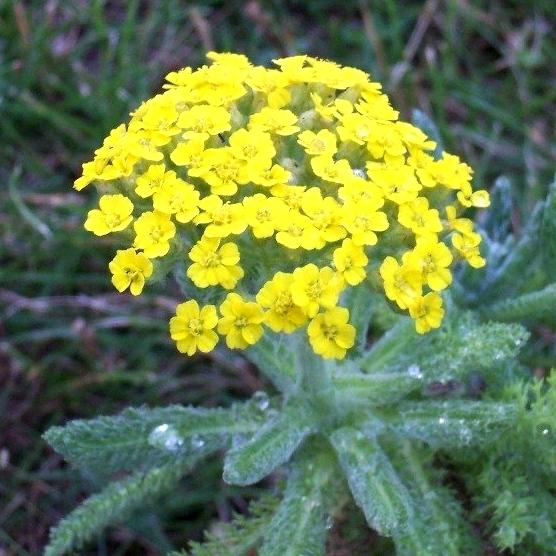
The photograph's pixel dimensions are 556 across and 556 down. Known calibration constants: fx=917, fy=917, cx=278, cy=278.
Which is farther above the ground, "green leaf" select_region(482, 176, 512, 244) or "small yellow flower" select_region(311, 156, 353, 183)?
"small yellow flower" select_region(311, 156, 353, 183)

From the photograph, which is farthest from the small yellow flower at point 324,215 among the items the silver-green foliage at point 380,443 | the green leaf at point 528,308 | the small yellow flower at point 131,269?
the green leaf at point 528,308

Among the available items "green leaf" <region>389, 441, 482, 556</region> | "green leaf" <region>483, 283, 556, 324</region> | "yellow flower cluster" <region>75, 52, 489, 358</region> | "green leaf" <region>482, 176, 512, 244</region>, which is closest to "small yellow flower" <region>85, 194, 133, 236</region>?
"yellow flower cluster" <region>75, 52, 489, 358</region>

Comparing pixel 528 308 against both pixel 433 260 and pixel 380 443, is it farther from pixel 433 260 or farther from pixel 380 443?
pixel 433 260

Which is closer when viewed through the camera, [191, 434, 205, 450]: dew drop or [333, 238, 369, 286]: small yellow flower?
[333, 238, 369, 286]: small yellow flower

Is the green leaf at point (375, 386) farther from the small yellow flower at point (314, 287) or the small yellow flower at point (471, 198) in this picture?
the small yellow flower at point (314, 287)

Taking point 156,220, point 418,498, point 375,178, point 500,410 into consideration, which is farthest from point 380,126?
point 418,498

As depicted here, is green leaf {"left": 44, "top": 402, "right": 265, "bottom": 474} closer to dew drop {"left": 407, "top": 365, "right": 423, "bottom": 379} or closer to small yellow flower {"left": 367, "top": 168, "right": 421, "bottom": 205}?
dew drop {"left": 407, "top": 365, "right": 423, "bottom": 379}

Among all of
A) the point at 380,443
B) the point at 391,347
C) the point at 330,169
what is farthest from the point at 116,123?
the point at 330,169

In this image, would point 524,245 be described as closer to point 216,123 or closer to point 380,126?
point 380,126
